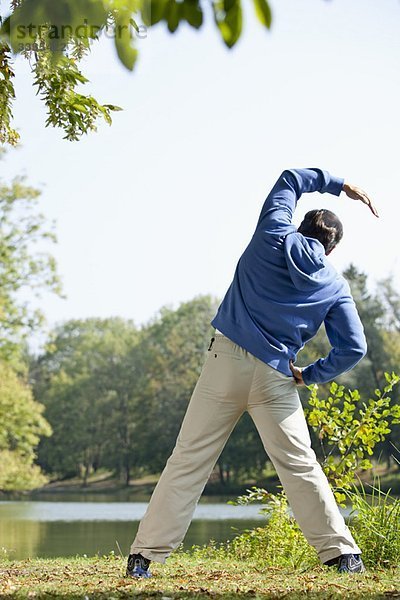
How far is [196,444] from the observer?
13.9 feet

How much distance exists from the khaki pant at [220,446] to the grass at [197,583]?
19cm

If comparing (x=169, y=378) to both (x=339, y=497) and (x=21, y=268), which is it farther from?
(x=339, y=497)

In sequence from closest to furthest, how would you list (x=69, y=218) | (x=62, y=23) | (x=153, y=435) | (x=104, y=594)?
(x=62, y=23) → (x=104, y=594) → (x=153, y=435) → (x=69, y=218)

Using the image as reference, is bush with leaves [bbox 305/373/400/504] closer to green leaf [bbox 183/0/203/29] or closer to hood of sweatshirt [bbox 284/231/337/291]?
hood of sweatshirt [bbox 284/231/337/291]

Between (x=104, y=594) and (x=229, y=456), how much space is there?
4062 centimetres

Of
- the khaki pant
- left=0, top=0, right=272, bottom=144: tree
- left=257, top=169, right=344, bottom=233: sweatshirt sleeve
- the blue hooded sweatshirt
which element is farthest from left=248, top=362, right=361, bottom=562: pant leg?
left=0, top=0, right=272, bottom=144: tree

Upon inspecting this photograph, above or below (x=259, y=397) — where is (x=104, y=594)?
below

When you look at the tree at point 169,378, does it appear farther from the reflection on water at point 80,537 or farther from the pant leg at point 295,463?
the pant leg at point 295,463

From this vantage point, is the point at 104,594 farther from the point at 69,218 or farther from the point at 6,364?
the point at 69,218

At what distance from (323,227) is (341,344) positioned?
0.59 meters

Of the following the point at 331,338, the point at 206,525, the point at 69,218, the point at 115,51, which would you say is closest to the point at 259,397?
the point at 331,338

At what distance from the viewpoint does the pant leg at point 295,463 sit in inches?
167

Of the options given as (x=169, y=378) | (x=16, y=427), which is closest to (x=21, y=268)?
(x=16, y=427)

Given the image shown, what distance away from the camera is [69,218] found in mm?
59844
